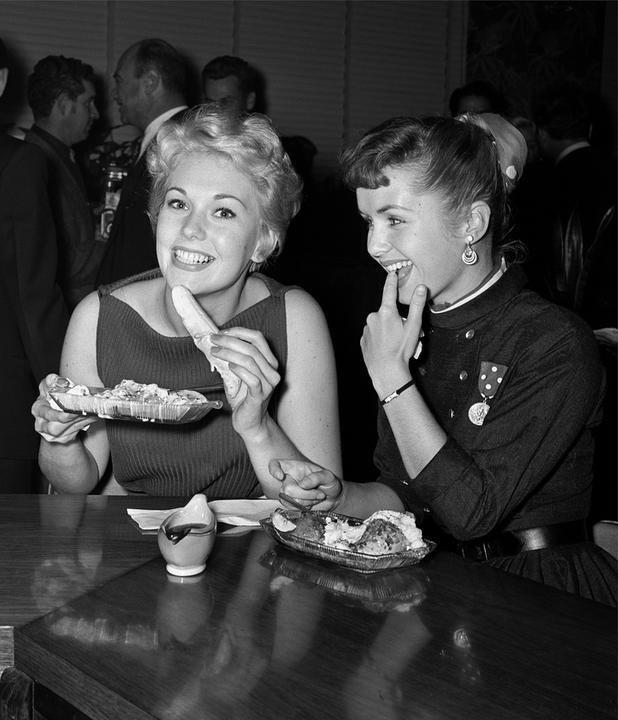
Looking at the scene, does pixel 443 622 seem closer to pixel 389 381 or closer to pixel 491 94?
pixel 389 381

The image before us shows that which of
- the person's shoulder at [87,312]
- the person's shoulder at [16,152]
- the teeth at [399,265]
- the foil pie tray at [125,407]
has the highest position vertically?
the person's shoulder at [16,152]

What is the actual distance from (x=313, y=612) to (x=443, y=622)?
182 mm

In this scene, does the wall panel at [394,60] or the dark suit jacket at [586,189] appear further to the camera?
the wall panel at [394,60]

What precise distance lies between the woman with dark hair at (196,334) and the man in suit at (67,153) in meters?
1.91

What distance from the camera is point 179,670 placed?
3.72 ft

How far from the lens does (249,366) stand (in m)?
1.83

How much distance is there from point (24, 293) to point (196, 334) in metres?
1.02

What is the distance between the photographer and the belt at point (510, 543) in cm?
183

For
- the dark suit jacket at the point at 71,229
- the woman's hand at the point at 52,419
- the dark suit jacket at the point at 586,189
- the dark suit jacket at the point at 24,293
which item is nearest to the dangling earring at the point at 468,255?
the woman's hand at the point at 52,419

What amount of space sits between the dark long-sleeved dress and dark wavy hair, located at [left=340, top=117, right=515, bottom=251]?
19 cm

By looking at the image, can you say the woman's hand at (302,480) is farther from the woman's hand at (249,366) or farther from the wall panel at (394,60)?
the wall panel at (394,60)

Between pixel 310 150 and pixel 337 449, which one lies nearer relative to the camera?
pixel 337 449

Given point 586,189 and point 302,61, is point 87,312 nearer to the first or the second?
point 586,189

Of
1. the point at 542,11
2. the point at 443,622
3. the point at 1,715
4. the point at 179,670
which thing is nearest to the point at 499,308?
the point at 443,622
